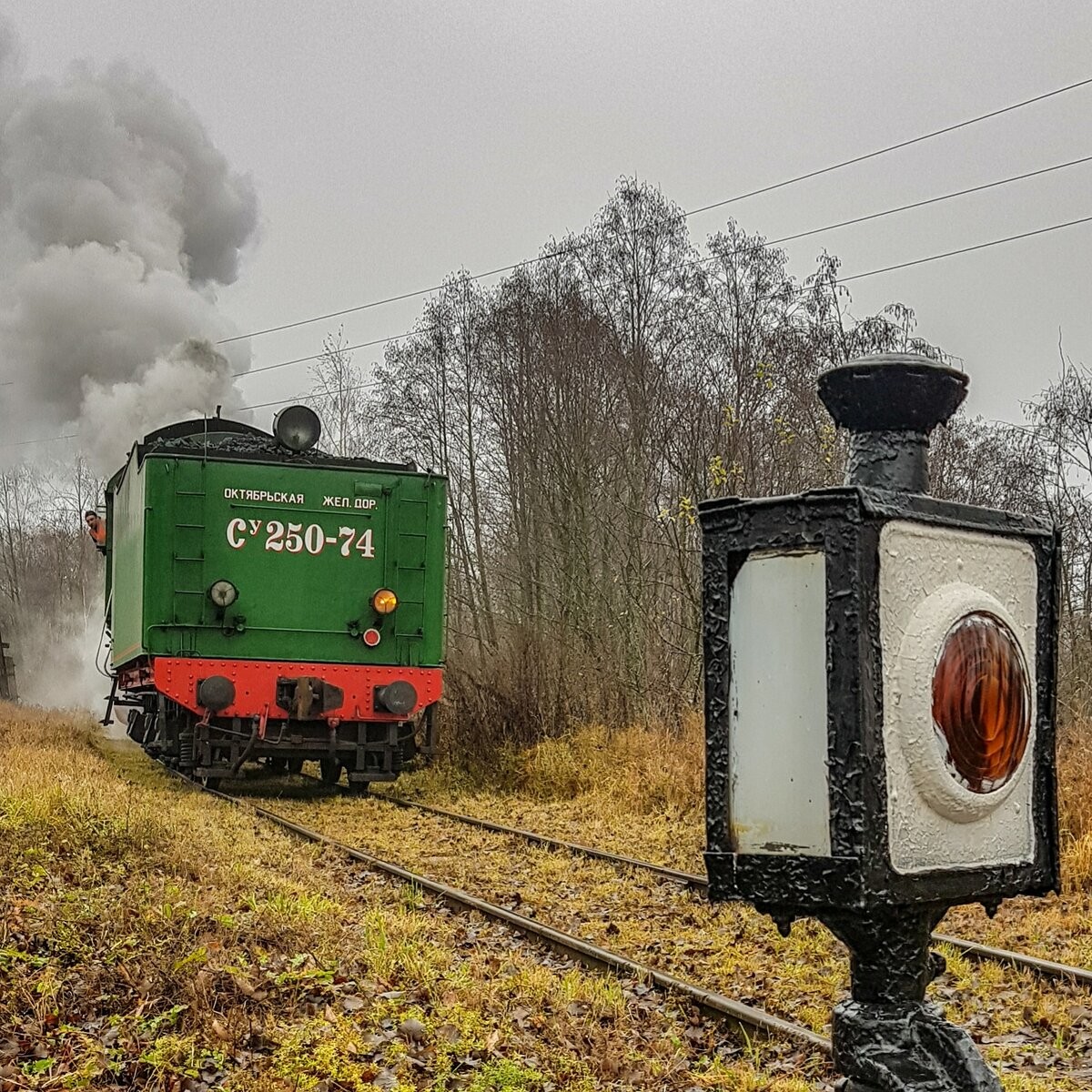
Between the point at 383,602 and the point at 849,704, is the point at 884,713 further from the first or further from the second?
the point at 383,602

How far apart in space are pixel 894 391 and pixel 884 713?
0.44 m

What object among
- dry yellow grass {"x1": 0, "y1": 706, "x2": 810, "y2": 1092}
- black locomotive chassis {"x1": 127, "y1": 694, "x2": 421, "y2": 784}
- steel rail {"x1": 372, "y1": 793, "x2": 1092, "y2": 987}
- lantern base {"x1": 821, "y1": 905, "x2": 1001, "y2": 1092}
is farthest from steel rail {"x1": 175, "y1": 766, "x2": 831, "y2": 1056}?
lantern base {"x1": 821, "y1": 905, "x2": 1001, "y2": 1092}

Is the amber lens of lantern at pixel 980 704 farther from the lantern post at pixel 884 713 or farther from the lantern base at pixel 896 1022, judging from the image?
the lantern base at pixel 896 1022

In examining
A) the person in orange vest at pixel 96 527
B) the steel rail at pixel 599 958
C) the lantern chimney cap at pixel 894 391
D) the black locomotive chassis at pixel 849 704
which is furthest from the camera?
the person in orange vest at pixel 96 527

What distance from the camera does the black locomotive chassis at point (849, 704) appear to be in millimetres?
1401

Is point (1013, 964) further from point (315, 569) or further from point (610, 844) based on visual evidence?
point (315, 569)

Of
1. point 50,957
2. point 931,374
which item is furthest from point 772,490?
point 931,374

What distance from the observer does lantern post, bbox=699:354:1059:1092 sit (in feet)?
4.65

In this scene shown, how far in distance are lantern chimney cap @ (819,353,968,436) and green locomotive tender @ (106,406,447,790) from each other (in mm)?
11427

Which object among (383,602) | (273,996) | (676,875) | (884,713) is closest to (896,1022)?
(884,713)

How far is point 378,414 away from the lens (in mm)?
27734

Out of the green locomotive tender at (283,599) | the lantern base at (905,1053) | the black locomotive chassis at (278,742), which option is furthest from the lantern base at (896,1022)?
the black locomotive chassis at (278,742)

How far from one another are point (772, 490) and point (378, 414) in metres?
13.5

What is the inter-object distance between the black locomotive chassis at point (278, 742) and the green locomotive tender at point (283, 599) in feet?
0.07
